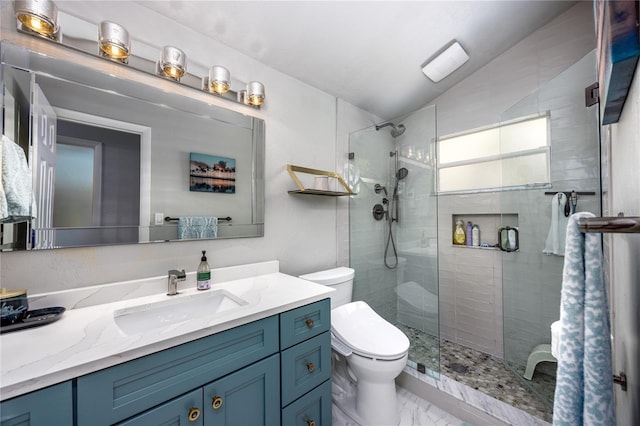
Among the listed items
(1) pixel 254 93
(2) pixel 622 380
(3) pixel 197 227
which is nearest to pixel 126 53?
(1) pixel 254 93

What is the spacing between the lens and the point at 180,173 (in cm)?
135

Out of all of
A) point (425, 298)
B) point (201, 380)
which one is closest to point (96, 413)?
point (201, 380)

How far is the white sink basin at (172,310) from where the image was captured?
1035 millimetres


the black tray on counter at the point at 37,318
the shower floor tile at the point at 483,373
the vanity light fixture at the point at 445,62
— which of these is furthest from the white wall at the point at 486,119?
the black tray on counter at the point at 37,318

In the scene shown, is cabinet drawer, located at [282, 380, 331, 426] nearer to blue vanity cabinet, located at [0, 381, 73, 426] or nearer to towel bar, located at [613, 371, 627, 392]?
blue vanity cabinet, located at [0, 381, 73, 426]

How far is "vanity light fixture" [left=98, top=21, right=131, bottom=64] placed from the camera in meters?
1.09

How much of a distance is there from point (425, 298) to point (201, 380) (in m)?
1.79

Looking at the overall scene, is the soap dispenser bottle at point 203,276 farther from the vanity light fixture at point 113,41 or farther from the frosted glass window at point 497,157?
the frosted glass window at point 497,157

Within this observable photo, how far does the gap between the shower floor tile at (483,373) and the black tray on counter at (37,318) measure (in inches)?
81.9

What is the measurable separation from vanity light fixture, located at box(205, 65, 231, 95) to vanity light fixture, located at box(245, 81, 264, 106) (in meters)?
0.15

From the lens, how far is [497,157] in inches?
85.4

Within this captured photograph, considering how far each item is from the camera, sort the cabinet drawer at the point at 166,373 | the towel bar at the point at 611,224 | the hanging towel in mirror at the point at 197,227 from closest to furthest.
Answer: the towel bar at the point at 611,224 < the cabinet drawer at the point at 166,373 < the hanging towel in mirror at the point at 197,227

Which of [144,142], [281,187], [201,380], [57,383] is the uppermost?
[144,142]

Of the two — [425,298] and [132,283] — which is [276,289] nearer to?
[132,283]
